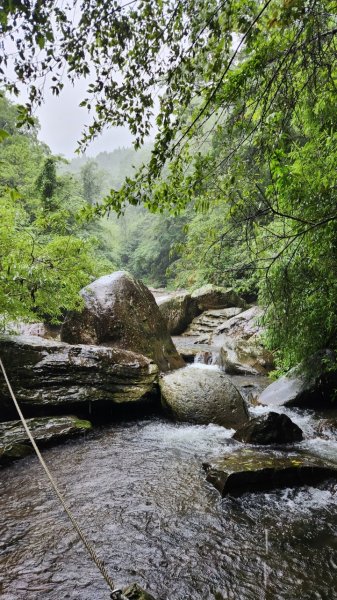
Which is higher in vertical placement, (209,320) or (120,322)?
(209,320)

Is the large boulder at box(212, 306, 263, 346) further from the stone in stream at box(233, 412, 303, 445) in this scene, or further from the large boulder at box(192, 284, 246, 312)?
the stone in stream at box(233, 412, 303, 445)

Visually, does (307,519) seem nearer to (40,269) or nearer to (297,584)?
(297,584)

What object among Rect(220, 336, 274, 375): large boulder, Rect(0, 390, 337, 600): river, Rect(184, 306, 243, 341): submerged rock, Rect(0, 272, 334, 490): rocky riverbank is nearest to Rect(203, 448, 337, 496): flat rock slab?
Rect(0, 272, 334, 490): rocky riverbank

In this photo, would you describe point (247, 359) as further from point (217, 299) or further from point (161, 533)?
point (217, 299)

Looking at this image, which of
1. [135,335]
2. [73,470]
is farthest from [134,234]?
[73,470]

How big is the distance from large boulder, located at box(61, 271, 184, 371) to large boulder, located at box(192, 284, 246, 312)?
9844 mm

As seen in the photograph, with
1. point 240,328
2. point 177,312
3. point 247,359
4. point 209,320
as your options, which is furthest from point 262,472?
point 177,312

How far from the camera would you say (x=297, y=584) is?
275cm

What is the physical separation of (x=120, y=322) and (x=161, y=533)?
19.3ft

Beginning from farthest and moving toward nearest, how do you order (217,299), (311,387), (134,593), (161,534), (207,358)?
1. (217,299)
2. (207,358)
3. (311,387)
4. (161,534)
5. (134,593)

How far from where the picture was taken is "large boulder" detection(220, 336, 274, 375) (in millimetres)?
10203

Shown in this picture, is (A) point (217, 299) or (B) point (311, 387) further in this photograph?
(A) point (217, 299)

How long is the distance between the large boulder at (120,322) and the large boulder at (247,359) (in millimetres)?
1774

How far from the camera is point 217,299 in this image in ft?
63.6
